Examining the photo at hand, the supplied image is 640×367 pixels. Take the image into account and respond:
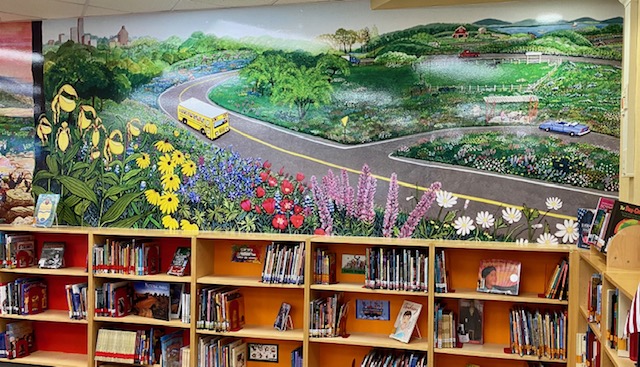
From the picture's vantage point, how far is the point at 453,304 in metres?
5.05

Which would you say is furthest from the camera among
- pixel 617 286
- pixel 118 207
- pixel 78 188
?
pixel 78 188

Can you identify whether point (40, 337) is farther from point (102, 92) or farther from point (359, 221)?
point (359, 221)

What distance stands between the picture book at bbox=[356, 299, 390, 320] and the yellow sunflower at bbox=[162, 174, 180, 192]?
1832 millimetres

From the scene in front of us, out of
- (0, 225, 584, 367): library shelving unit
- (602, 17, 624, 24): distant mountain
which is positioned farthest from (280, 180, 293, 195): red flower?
(602, 17, 624, 24): distant mountain

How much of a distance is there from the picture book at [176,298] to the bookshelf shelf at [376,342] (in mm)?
1166

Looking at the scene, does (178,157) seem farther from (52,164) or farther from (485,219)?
(485,219)

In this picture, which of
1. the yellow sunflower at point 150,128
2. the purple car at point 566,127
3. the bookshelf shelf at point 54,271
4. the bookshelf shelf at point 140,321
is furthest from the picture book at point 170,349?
the purple car at point 566,127

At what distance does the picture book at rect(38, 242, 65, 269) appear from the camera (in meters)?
5.76

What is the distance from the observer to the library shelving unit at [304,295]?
4783mm

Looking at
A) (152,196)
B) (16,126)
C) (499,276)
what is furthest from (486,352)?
(16,126)

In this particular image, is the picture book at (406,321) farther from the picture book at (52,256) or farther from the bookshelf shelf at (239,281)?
the picture book at (52,256)

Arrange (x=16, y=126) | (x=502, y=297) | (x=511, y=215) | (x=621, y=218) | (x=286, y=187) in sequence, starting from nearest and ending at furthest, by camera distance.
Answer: (x=621, y=218) → (x=502, y=297) → (x=511, y=215) → (x=286, y=187) → (x=16, y=126)

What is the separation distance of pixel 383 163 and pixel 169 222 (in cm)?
191

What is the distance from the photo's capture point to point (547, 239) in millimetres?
4926
